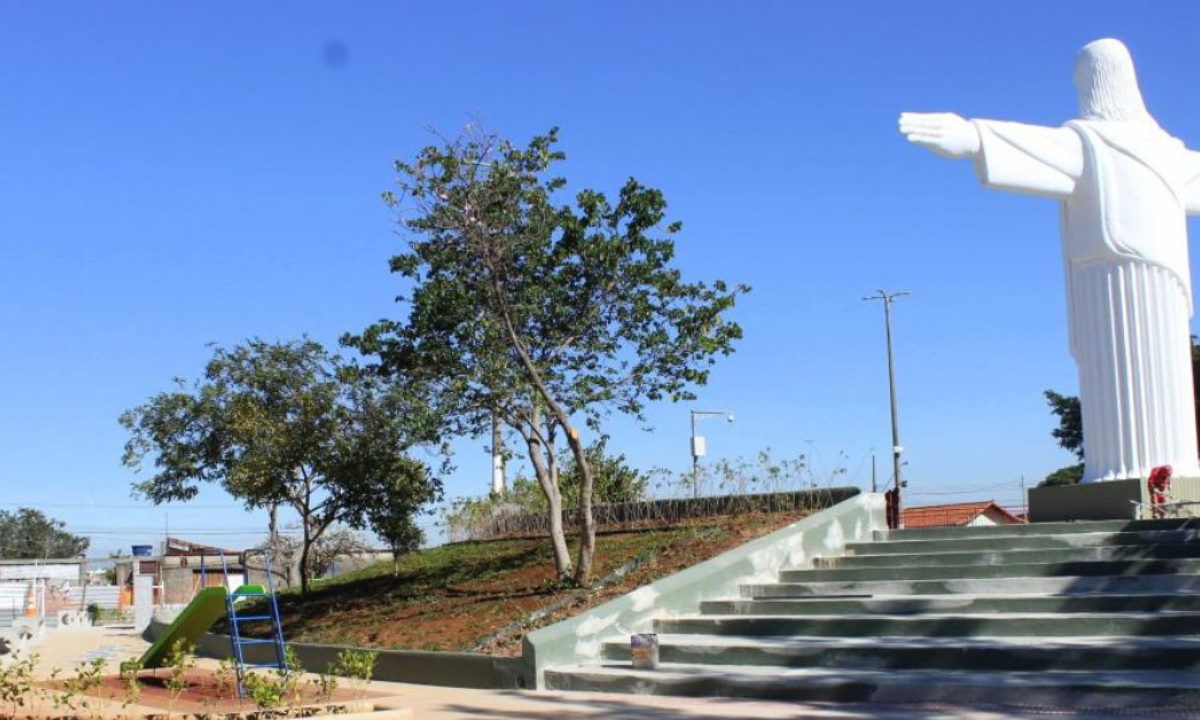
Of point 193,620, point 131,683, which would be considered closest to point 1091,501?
point 193,620

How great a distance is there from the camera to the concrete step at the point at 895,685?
815 cm

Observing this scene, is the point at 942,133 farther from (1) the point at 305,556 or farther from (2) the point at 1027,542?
(1) the point at 305,556

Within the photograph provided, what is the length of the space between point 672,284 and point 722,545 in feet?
11.1

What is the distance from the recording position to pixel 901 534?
1428cm

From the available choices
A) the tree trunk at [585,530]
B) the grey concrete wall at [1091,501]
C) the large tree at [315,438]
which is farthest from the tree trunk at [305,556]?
Answer: the grey concrete wall at [1091,501]

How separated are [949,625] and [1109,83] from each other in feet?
27.3

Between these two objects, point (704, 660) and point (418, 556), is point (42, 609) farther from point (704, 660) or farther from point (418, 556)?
point (704, 660)

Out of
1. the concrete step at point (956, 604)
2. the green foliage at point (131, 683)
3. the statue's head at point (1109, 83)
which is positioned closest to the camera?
the green foliage at point (131, 683)

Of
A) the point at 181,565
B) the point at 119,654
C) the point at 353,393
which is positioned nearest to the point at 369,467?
the point at 353,393

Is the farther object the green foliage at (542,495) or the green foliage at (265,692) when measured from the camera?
the green foliage at (542,495)

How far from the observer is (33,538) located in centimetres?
8169

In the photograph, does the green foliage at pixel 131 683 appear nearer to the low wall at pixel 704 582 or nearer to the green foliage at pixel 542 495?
the low wall at pixel 704 582

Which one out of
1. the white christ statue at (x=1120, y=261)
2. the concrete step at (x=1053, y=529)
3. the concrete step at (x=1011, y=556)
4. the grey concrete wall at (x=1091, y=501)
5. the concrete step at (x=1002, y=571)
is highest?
the white christ statue at (x=1120, y=261)

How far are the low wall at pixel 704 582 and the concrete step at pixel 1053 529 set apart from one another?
24.4 inches
